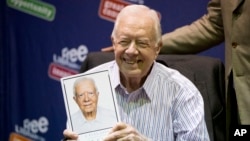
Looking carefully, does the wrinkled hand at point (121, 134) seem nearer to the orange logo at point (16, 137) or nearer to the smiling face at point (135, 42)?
the smiling face at point (135, 42)

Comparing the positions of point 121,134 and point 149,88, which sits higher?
point 149,88

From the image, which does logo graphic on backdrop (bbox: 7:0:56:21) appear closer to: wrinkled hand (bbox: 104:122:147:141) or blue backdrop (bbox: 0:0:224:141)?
blue backdrop (bbox: 0:0:224:141)

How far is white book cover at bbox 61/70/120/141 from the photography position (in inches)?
68.5

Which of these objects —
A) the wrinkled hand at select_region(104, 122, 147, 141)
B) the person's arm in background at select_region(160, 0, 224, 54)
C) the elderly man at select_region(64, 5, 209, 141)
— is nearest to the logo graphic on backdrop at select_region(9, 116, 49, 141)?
the person's arm in background at select_region(160, 0, 224, 54)

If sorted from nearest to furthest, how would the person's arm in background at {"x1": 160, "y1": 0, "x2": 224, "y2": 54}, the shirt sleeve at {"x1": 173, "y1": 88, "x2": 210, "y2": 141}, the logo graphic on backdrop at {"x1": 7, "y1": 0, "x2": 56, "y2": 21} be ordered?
1. the shirt sleeve at {"x1": 173, "y1": 88, "x2": 210, "y2": 141}
2. the person's arm in background at {"x1": 160, "y1": 0, "x2": 224, "y2": 54}
3. the logo graphic on backdrop at {"x1": 7, "y1": 0, "x2": 56, "y2": 21}

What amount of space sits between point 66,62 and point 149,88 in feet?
5.21

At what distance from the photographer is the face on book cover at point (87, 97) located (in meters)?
1.74

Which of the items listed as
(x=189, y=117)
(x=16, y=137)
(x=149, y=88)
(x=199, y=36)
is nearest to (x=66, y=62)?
(x=16, y=137)

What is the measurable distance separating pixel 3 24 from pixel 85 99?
1862mm

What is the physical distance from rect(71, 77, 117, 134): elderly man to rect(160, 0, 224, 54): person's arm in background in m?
0.70

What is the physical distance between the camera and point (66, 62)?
347 centimetres

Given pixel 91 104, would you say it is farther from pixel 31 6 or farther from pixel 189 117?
pixel 31 6

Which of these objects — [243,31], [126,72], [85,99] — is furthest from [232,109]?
[85,99]

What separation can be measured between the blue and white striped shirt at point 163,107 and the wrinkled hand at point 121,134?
0.20 meters
